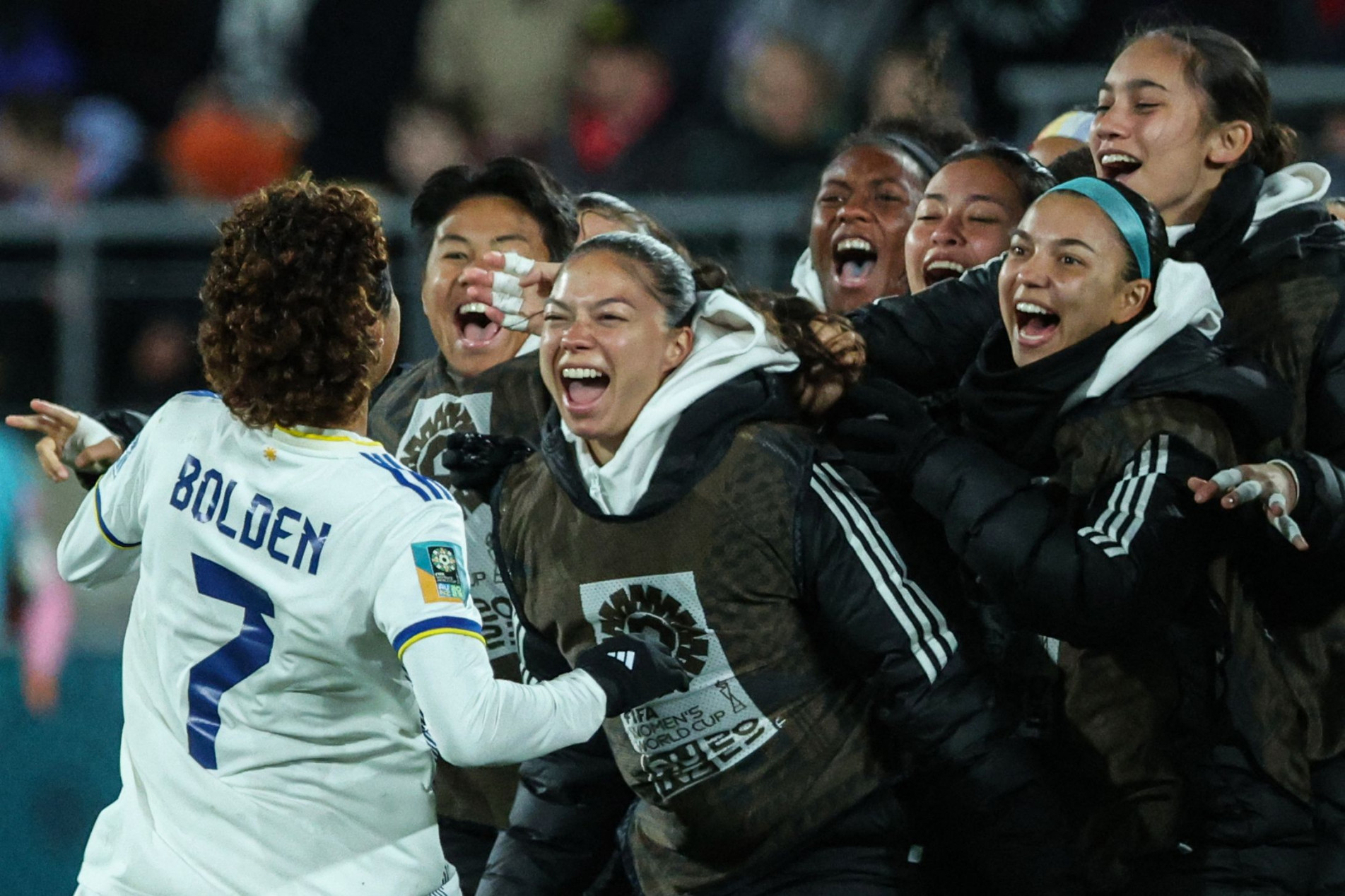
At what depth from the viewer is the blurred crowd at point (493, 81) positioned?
696 cm

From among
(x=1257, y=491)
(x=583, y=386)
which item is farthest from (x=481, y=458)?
(x=1257, y=491)

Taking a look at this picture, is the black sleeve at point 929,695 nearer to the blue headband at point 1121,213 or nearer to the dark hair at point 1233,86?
the blue headband at point 1121,213

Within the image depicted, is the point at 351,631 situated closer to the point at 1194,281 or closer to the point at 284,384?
the point at 284,384

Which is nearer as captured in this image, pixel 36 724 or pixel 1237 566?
pixel 1237 566

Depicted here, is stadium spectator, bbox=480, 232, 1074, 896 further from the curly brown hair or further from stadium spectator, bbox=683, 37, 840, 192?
stadium spectator, bbox=683, 37, 840, 192

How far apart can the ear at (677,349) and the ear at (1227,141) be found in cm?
94

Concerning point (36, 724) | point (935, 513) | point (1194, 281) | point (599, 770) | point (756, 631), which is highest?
point (1194, 281)

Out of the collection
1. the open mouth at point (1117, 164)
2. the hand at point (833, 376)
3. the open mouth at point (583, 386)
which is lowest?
the open mouth at point (583, 386)

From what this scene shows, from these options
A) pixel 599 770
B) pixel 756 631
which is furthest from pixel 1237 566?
pixel 599 770

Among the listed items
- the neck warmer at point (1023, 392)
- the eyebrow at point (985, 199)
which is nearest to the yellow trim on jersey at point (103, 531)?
the neck warmer at point (1023, 392)

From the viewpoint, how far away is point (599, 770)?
3182mm

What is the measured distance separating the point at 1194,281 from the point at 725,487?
0.75 meters

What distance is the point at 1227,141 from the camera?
3.10m

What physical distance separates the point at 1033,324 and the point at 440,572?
3.34 ft
